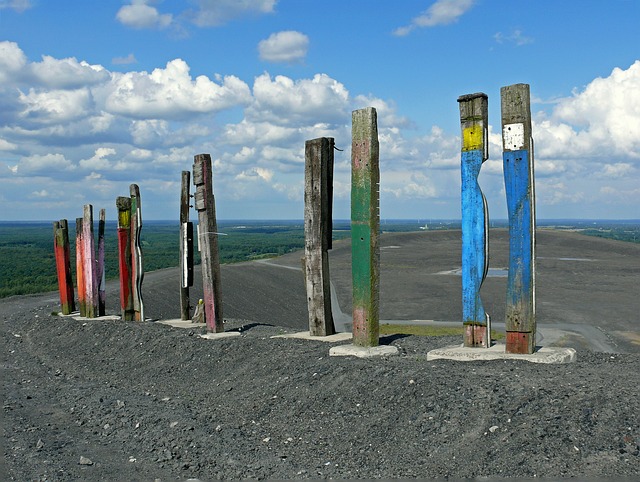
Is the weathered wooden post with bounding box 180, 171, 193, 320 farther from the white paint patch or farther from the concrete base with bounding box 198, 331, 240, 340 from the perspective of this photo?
the white paint patch

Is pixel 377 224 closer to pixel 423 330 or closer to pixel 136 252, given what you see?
pixel 136 252

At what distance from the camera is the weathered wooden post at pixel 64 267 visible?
18938 mm

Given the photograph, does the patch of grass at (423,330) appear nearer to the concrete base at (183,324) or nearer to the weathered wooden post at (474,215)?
the concrete base at (183,324)

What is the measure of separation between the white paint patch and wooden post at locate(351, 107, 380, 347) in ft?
6.41

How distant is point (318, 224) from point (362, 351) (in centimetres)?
269

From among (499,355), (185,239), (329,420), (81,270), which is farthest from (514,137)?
(81,270)

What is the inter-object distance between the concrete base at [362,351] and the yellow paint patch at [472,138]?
3.19 m

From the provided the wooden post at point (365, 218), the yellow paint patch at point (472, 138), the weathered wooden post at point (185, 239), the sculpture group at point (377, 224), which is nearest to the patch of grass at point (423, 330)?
the weathered wooden post at point (185, 239)

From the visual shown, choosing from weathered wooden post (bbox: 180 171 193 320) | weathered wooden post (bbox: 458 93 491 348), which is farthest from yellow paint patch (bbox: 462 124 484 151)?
weathered wooden post (bbox: 180 171 193 320)

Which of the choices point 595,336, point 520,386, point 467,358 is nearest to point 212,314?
point 467,358

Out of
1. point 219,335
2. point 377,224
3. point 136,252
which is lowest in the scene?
point 219,335

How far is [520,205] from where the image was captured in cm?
957

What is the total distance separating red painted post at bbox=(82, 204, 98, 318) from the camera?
1758 cm

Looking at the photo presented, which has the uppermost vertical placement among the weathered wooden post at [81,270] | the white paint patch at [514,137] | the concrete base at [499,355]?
the white paint patch at [514,137]
